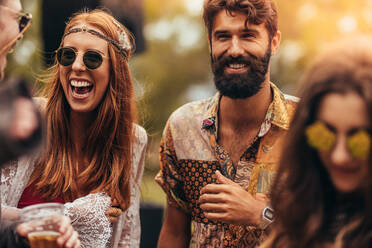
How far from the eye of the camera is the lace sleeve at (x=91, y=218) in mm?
3053

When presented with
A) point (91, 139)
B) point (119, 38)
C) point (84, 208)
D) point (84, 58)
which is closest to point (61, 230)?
point (84, 208)

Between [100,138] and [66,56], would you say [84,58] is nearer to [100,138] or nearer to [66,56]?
[66,56]

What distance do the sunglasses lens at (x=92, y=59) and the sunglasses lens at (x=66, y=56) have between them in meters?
0.08

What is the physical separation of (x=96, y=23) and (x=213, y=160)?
1166 mm

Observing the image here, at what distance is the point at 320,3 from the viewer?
11.1 meters

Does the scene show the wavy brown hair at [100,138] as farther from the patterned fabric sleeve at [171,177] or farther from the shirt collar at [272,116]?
the shirt collar at [272,116]

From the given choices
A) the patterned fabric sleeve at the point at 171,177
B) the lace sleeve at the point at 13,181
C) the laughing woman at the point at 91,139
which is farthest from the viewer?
the patterned fabric sleeve at the point at 171,177

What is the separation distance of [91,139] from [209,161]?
777 mm

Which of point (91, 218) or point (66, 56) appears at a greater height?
point (66, 56)

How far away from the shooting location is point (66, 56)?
329 centimetres

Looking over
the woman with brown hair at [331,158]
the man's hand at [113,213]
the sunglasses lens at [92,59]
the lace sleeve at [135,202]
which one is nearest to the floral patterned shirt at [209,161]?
the lace sleeve at [135,202]

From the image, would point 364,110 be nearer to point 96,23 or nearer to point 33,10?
point 96,23

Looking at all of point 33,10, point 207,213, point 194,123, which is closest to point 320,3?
point 33,10

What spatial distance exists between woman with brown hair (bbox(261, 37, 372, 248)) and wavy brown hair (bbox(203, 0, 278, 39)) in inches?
48.9
